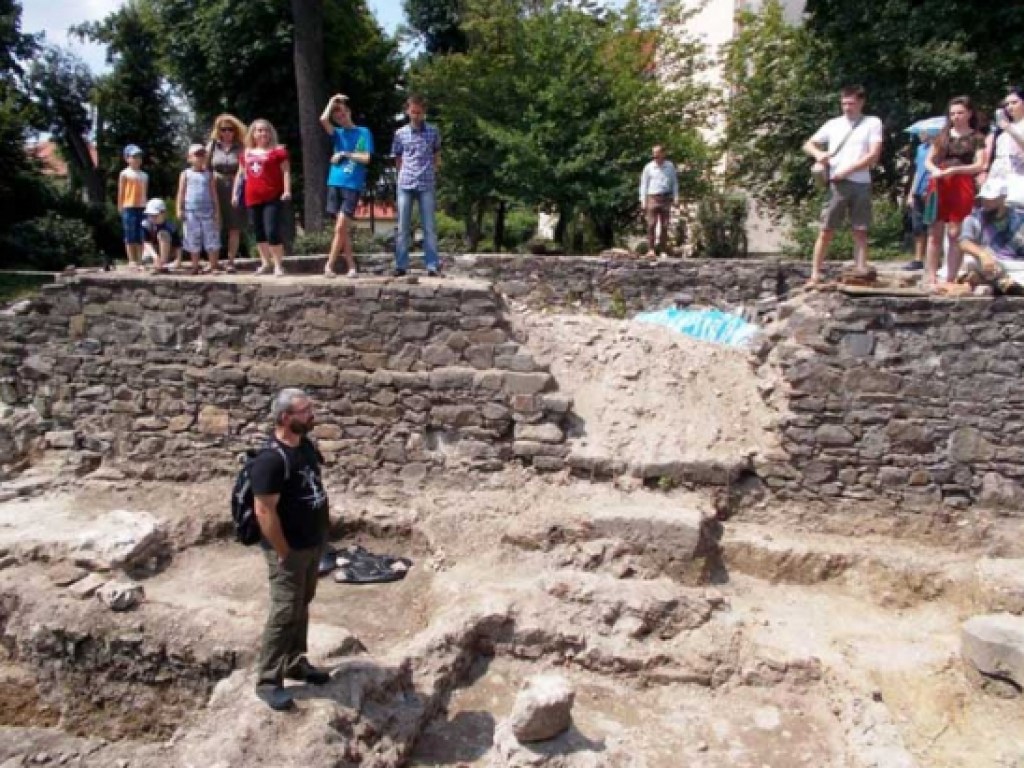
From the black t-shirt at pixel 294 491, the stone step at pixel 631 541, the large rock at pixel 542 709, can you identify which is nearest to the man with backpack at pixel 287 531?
the black t-shirt at pixel 294 491

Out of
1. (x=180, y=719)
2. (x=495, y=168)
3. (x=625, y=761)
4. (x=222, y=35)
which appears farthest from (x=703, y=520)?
(x=222, y=35)

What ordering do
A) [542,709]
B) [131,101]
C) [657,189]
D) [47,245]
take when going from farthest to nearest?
[131,101]
[47,245]
[657,189]
[542,709]

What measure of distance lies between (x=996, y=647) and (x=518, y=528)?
127 inches

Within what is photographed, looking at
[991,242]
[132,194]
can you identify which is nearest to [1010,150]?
[991,242]

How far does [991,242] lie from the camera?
7.23 metres

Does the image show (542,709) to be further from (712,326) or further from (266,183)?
(712,326)

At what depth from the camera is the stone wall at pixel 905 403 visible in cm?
674

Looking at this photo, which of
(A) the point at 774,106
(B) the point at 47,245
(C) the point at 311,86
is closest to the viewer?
(C) the point at 311,86

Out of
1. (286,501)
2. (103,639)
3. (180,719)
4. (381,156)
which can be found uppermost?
(381,156)

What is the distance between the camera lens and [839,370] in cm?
700

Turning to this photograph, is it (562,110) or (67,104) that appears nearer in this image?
(562,110)

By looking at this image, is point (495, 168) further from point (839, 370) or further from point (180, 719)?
point (180, 719)

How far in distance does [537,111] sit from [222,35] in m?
6.96

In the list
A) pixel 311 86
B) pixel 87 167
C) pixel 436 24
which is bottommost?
pixel 87 167
